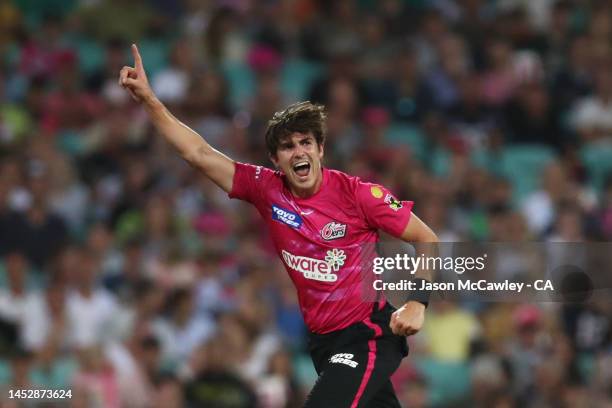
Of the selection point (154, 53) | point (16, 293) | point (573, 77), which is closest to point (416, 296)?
point (16, 293)

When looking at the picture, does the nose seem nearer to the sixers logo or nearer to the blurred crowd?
the sixers logo

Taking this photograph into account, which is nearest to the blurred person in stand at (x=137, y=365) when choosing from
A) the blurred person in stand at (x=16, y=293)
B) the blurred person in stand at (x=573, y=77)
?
the blurred person in stand at (x=16, y=293)

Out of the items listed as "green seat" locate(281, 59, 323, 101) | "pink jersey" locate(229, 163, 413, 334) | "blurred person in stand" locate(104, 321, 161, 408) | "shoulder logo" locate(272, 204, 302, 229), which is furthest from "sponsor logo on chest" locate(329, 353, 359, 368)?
"green seat" locate(281, 59, 323, 101)

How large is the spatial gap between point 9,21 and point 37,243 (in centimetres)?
353

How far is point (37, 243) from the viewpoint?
38.7 feet

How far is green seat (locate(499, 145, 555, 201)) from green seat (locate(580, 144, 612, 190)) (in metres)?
0.38

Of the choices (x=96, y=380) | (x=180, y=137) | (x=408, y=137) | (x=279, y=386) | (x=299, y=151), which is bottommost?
(x=299, y=151)

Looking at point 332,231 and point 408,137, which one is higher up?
point 408,137

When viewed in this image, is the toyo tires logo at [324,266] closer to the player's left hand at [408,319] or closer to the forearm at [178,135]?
the player's left hand at [408,319]

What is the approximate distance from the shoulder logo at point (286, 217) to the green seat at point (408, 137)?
22.6 feet

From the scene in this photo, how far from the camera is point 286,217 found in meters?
6.54

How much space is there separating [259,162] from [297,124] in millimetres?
5949

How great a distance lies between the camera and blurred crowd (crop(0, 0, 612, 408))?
1074 cm

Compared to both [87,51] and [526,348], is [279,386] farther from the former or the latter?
[87,51]
